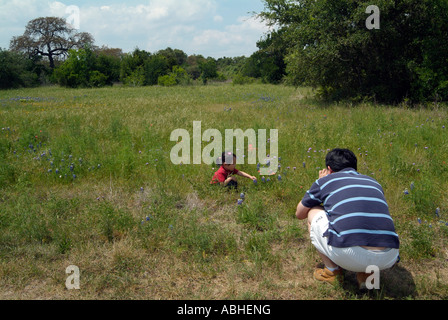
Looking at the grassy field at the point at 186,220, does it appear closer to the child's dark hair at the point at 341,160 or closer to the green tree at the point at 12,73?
the child's dark hair at the point at 341,160

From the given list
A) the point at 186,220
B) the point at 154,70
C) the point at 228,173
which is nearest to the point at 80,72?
the point at 154,70

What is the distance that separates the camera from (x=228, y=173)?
4.45 m

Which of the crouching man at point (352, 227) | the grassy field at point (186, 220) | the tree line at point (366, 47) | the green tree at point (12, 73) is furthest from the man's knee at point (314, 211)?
the green tree at point (12, 73)

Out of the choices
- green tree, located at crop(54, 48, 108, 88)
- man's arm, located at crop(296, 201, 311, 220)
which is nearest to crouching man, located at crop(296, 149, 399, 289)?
man's arm, located at crop(296, 201, 311, 220)

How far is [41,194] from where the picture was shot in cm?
432

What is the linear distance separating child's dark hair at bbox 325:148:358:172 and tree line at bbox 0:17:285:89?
3036 centimetres

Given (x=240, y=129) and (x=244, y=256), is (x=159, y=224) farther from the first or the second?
(x=240, y=129)

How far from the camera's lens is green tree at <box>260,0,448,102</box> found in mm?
9078

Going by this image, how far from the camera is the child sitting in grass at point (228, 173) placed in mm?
4270

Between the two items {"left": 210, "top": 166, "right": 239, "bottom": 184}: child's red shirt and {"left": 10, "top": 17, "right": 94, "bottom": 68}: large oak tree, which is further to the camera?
{"left": 10, "top": 17, "right": 94, "bottom": 68}: large oak tree

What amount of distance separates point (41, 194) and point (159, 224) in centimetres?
199

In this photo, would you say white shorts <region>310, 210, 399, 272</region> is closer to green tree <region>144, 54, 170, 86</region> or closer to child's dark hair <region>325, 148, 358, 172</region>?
child's dark hair <region>325, 148, 358, 172</region>

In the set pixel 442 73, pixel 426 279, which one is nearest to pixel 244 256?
pixel 426 279

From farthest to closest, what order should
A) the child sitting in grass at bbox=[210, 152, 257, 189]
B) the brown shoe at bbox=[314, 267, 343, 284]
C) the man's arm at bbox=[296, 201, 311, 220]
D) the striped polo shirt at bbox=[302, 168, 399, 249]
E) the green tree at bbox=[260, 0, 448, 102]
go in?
the green tree at bbox=[260, 0, 448, 102] < the child sitting in grass at bbox=[210, 152, 257, 189] < the man's arm at bbox=[296, 201, 311, 220] < the brown shoe at bbox=[314, 267, 343, 284] < the striped polo shirt at bbox=[302, 168, 399, 249]
